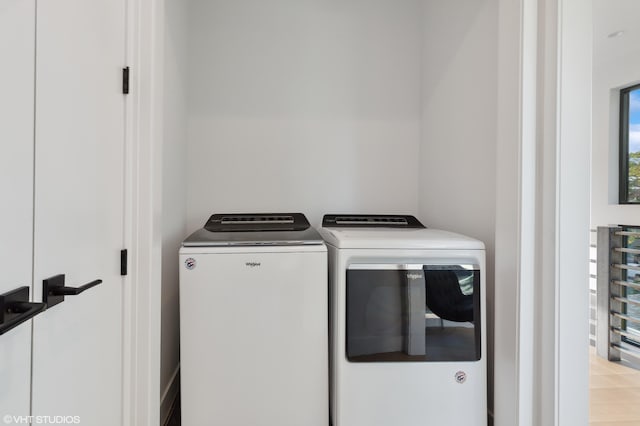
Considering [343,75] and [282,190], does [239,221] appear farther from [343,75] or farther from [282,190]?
[343,75]

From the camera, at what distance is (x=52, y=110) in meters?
0.77

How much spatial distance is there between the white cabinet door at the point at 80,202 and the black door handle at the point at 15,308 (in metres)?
0.08

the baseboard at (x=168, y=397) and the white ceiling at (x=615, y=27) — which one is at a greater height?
the white ceiling at (x=615, y=27)

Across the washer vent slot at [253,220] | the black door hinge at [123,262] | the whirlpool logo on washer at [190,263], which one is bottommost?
the whirlpool logo on washer at [190,263]

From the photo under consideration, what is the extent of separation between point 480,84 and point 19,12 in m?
1.78

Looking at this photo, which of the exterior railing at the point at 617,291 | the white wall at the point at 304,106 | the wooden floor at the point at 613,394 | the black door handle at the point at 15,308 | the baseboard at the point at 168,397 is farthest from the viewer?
the exterior railing at the point at 617,291

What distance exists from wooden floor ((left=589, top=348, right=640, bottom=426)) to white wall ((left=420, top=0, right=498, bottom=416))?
88 centimetres

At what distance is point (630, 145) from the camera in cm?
291

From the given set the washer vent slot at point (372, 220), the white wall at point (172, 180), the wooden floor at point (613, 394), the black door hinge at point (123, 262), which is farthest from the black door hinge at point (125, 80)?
the wooden floor at point (613, 394)

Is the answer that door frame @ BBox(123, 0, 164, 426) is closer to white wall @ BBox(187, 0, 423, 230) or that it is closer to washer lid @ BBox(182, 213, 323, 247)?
washer lid @ BBox(182, 213, 323, 247)

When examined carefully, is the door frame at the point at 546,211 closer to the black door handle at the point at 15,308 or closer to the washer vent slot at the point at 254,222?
the washer vent slot at the point at 254,222

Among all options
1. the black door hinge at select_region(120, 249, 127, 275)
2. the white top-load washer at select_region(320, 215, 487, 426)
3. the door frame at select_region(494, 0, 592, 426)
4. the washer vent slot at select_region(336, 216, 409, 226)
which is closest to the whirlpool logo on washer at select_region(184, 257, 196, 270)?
the black door hinge at select_region(120, 249, 127, 275)

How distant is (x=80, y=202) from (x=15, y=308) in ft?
1.13

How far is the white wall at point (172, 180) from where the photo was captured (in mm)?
1548
